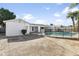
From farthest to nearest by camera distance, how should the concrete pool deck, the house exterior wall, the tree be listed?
the house exterior wall
the tree
the concrete pool deck

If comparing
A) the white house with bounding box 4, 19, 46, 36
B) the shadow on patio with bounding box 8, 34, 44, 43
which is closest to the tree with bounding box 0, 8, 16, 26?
the white house with bounding box 4, 19, 46, 36

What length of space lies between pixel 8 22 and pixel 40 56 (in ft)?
4.85

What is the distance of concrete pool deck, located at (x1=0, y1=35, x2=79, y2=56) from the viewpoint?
571 centimetres

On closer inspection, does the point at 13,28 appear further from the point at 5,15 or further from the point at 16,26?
the point at 5,15

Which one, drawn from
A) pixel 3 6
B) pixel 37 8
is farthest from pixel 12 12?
pixel 37 8

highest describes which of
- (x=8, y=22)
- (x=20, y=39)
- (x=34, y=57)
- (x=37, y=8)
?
(x=37, y=8)

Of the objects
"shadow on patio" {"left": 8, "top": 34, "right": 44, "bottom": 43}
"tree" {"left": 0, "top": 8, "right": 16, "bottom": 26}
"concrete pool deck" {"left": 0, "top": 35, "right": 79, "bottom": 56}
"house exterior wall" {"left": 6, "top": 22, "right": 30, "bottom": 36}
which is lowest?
"concrete pool deck" {"left": 0, "top": 35, "right": 79, "bottom": 56}

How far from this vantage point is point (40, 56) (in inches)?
223

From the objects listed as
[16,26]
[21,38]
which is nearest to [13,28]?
[16,26]

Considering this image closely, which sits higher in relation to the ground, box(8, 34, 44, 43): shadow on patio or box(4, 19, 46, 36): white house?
box(4, 19, 46, 36): white house

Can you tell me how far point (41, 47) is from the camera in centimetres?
585

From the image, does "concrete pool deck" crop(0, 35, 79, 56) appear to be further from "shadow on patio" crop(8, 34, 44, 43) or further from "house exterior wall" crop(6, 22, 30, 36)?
"house exterior wall" crop(6, 22, 30, 36)

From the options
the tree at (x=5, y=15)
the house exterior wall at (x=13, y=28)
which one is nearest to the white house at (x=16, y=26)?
the house exterior wall at (x=13, y=28)

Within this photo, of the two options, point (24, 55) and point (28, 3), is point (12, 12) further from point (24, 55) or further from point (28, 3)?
point (24, 55)
